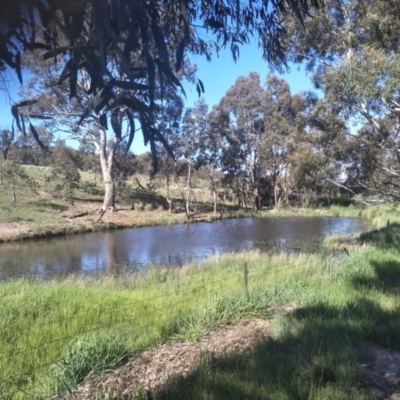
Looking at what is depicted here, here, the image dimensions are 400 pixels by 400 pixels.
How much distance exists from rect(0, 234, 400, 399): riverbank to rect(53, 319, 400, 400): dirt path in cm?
8

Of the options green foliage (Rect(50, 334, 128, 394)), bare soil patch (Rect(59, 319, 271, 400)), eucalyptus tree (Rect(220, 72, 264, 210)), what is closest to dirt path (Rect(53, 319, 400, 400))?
bare soil patch (Rect(59, 319, 271, 400))

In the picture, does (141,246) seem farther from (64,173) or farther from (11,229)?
(64,173)

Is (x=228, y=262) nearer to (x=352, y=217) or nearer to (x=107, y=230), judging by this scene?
(x=107, y=230)

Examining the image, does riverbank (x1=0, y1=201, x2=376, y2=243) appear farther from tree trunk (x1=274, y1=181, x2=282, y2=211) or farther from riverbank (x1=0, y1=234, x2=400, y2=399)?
riverbank (x1=0, y1=234, x2=400, y2=399)

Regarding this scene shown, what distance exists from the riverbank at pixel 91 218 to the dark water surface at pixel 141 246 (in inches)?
51.3

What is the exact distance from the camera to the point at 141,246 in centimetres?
2014

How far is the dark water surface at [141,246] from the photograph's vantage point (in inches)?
608

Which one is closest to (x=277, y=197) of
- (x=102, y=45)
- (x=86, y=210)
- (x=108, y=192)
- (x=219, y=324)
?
(x=108, y=192)

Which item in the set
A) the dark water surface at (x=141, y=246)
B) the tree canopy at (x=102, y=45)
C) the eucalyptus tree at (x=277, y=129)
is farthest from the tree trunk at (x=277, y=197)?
the tree canopy at (x=102, y=45)

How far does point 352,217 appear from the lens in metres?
32.3

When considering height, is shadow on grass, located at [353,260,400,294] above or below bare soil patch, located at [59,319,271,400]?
above

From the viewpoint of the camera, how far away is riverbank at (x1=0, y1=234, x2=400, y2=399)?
3348 mm

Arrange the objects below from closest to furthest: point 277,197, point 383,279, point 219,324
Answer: point 219,324 < point 383,279 < point 277,197

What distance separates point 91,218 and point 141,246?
393 inches
